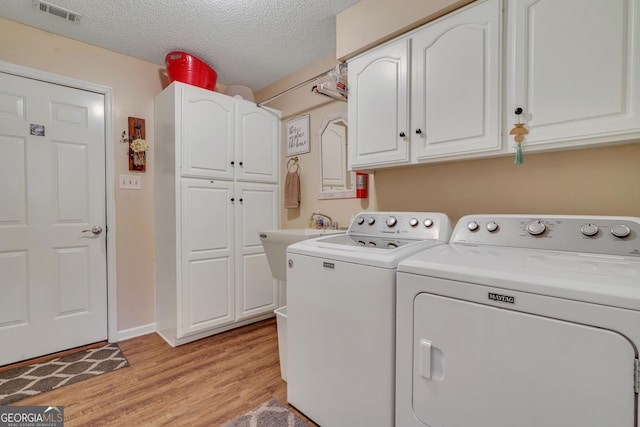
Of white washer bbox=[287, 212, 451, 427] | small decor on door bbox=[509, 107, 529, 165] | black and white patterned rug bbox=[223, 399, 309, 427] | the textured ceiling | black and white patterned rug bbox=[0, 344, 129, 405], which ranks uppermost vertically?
the textured ceiling

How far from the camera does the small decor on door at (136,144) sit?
2.52m

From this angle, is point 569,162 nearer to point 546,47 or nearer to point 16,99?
point 546,47

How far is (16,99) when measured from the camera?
2096 millimetres

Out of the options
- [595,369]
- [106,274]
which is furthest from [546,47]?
[106,274]

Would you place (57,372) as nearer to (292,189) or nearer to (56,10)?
(292,189)

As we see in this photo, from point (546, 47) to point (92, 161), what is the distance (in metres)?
3.00

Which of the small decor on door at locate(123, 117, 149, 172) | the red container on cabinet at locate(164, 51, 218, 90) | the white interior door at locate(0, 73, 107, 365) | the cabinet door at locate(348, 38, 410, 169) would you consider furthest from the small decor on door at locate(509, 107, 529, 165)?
the white interior door at locate(0, 73, 107, 365)

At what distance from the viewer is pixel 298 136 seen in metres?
2.87

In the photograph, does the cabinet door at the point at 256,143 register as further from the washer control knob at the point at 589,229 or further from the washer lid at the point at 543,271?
the washer control knob at the point at 589,229

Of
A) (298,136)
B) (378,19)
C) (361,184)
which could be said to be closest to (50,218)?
(298,136)

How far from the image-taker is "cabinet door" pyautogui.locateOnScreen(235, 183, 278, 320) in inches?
107

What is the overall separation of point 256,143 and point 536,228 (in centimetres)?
232

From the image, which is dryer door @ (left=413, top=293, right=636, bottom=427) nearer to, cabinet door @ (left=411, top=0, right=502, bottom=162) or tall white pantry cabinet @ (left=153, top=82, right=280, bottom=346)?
cabinet door @ (left=411, top=0, right=502, bottom=162)

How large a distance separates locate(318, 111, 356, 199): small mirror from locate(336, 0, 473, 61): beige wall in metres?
0.58
